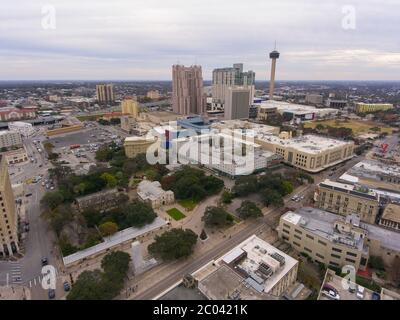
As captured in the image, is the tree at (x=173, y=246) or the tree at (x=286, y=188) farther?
the tree at (x=286, y=188)

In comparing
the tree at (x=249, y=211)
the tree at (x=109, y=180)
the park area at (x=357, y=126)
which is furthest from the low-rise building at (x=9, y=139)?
the park area at (x=357, y=126)

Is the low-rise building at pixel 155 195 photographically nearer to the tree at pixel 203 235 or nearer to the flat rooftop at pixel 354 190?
the tree at pixel 203 235

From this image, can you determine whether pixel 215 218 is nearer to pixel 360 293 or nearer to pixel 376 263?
pixel 360 293

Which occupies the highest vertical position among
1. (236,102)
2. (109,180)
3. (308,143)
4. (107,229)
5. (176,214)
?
(236,102)

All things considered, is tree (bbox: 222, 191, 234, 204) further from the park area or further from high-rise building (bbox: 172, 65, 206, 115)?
high-rise building (bbox: 172, 65, 206, 115)

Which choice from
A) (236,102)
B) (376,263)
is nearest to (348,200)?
(376,263)
